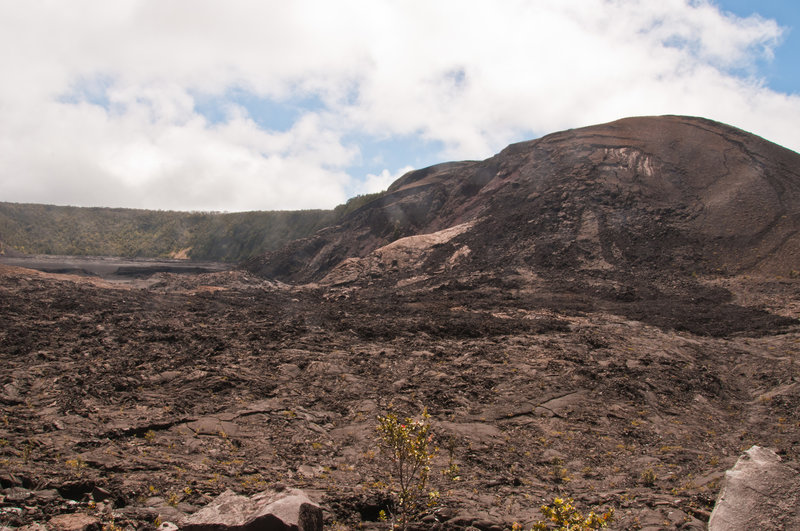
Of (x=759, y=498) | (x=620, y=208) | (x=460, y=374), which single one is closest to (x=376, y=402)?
(x=460, y=374)

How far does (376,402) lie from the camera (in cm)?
1144

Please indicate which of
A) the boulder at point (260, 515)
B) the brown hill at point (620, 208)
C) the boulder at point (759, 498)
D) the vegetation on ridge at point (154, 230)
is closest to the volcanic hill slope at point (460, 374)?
the brown hill at point (620, 208)

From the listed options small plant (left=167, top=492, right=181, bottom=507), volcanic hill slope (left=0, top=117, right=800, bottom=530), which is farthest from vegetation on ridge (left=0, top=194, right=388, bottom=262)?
small plant (left=167, top=492, right=181, bottom=507)

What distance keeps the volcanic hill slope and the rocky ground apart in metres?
0.06

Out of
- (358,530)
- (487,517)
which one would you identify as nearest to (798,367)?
(487,517)

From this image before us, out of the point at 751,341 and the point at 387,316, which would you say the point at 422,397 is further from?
the point at 751,341

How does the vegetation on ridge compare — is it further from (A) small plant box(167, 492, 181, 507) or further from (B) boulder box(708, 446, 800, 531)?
(B) boulder box(708, 446, 800, 531)

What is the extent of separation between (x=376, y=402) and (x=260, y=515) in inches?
269

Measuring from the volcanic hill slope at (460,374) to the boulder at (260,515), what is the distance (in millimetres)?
860

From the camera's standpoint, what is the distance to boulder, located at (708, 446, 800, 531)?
4.82m

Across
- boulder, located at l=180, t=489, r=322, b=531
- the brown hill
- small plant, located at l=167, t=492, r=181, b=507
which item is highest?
the brown hill

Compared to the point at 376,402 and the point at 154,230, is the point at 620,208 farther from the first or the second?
the point at 154,230

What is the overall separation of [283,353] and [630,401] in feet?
31.4

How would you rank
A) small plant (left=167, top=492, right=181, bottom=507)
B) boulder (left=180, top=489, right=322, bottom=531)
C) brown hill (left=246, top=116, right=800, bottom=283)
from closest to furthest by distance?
boulder (left=180, top=489, right=322, bottom=531) < small plant (left=167, top=492, right=181, bottom=507) < brown hill (left=246, top=116, right=800, bottom=283)
